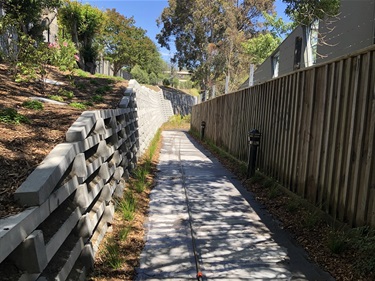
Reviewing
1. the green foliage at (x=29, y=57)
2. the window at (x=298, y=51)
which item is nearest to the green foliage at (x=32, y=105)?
the green foliage at (x=29, y=57)

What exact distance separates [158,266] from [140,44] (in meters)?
41.4

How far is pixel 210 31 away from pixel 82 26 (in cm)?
2039

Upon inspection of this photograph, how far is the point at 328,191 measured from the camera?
171 inches

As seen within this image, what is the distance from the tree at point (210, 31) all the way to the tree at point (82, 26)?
1770 cm

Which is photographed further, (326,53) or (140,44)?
(140,44)

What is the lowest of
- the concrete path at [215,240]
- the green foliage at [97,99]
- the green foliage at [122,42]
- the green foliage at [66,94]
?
the concrete path at [215,240]

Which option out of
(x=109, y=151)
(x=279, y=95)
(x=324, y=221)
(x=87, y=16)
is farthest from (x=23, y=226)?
(x=87, y=16)

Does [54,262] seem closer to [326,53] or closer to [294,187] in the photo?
[294,187]

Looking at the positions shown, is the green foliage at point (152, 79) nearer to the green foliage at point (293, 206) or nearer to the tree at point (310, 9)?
the tree at point (310, 9)

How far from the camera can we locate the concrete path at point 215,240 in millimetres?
3395

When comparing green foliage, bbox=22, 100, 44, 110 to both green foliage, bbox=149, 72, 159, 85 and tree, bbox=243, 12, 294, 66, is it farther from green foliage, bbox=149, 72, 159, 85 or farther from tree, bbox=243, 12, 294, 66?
green foliage, bbox=149, 72, 159, 85

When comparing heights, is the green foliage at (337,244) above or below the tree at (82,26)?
below

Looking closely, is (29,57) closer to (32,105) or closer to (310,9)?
(32,105)

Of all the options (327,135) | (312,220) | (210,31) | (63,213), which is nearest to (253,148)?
(327,135)
